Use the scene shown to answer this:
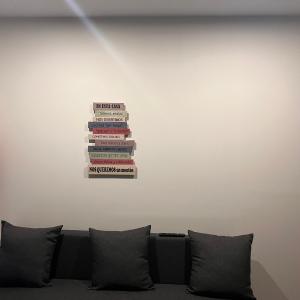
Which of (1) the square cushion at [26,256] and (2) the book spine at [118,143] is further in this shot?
(2) the book spine at [118,143]

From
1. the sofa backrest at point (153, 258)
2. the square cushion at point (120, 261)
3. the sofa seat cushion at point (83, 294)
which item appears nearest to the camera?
the sofa seat cushion at point (83, 294)

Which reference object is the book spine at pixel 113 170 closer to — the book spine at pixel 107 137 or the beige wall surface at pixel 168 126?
the beige wall surface at pixel 168 126

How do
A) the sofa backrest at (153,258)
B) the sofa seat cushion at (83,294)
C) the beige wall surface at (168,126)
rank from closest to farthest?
the sofa seat cushion at (83,294), the sofa backrest at (153,258), the beige wall surface at (168,126)

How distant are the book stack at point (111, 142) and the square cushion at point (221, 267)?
0.88 metres

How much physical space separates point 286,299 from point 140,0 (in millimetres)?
2752

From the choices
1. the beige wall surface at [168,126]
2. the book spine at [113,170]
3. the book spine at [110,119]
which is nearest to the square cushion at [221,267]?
the beige wall surface at [168,126]

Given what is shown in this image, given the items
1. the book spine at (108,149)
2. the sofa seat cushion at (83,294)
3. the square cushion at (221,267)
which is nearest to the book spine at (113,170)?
the book spine at (108,149)

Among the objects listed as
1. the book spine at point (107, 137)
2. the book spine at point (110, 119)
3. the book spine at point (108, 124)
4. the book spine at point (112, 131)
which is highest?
the book spine at point (110, 119)

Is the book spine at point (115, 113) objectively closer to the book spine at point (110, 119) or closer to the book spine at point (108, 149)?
the book spine at point (110, 119)

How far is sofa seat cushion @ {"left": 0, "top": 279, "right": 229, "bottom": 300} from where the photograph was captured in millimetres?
2338

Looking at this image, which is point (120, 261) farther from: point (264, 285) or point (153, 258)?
point (264, 285)

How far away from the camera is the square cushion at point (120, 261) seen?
8.02ft

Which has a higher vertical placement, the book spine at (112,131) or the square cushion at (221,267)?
the book spine at (112,131)

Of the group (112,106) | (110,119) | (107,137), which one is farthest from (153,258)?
(112,106)
